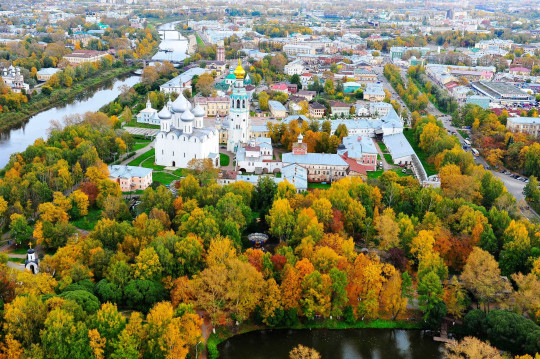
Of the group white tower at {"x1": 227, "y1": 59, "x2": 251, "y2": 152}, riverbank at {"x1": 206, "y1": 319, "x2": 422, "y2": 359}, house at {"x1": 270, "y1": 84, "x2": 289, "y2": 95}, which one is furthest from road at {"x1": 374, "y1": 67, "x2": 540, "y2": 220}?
white tower at {"x1": 227, "y1": 59, "x2": 251, "y2": 152}

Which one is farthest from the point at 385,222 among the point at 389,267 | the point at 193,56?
the point at 193,56

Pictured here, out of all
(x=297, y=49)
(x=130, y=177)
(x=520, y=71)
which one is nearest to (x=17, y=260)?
(x=130, y=177)

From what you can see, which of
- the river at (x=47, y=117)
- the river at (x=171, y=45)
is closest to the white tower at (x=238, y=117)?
the river at (x=47, y=117)

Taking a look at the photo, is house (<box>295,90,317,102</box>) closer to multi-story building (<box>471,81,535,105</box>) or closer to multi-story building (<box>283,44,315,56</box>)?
multi-story building (<box>471,81,535,105</box>)

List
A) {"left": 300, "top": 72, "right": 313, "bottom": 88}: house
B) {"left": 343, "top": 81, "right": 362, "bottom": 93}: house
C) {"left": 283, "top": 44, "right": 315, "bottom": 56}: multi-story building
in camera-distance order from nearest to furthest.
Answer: {"left": 343, "top": 81, "right": 362, "bottom": 93}: house
{"left": 300, "top": 72, "right": 313, "bottom": 88}: house
{"left": 283, "top": 44, "right": 315, "bottom": 56}: multi-story building

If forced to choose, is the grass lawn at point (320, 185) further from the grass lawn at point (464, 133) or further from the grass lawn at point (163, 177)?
the grass lawn at point (464, 133)

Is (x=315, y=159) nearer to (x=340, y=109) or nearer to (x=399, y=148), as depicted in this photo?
(x=399, y=148)
